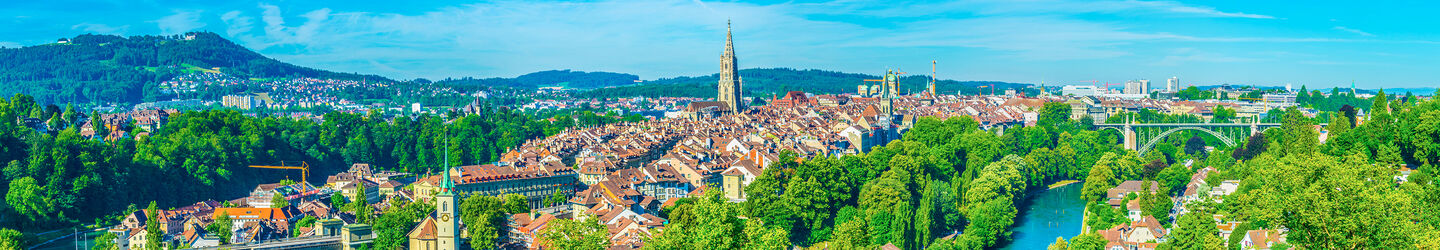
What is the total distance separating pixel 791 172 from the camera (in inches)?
1489

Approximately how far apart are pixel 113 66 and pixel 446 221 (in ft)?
419

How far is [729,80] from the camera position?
9125 centimetres

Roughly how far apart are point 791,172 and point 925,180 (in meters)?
4.43

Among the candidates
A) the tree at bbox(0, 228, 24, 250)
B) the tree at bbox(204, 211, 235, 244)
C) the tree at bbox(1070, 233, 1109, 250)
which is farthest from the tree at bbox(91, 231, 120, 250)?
the tree at bbox(1070, 233, 1109, 250)

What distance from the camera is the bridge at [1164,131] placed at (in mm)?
63684

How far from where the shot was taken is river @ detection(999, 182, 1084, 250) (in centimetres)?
3572

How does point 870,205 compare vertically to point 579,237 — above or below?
below

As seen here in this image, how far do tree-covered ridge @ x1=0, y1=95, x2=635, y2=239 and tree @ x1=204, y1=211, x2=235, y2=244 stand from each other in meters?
8.93

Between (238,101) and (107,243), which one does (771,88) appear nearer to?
(238,101)

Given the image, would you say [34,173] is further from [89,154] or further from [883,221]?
[883,221]

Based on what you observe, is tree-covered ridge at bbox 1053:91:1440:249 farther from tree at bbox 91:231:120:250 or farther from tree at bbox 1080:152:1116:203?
tree at bbox 91:231:120:250

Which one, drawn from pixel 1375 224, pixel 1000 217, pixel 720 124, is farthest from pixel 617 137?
pixel 1375 224

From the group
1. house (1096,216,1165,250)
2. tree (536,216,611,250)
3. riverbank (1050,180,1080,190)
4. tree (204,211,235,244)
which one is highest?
tree (536,216,611,250)

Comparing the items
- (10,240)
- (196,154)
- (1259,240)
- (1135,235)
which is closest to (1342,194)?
(1259,240)
